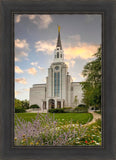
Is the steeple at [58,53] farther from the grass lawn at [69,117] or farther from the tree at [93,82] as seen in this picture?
the grass lawn at [69,117]

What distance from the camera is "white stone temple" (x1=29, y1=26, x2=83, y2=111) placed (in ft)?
3.39

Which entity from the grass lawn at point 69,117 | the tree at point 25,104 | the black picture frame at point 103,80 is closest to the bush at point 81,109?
the grass lawn at point 69,117

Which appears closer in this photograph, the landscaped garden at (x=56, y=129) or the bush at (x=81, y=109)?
the landscaped garden at (x=56, y=129)

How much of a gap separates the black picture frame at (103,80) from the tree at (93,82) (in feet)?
0.30

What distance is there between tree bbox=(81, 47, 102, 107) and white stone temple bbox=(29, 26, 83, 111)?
0.18 ft

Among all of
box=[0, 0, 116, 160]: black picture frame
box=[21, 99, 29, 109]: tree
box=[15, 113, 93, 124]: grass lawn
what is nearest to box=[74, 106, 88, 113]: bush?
→ box=[15, 113, 93, 124]: grass lawn

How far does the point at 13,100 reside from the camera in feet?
2.99

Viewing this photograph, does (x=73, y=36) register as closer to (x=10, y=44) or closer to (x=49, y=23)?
(x=49, y=23)

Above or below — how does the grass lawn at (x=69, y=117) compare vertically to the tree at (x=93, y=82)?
below

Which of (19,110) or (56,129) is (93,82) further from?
(19,110)

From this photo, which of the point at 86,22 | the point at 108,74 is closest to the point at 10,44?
the point at 86,22

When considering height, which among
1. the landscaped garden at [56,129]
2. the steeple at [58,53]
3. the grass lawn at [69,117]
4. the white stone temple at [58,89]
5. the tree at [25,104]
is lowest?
the landscaped garden at [56,129]

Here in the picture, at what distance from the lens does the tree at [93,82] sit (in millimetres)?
995

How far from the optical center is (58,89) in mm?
1088
